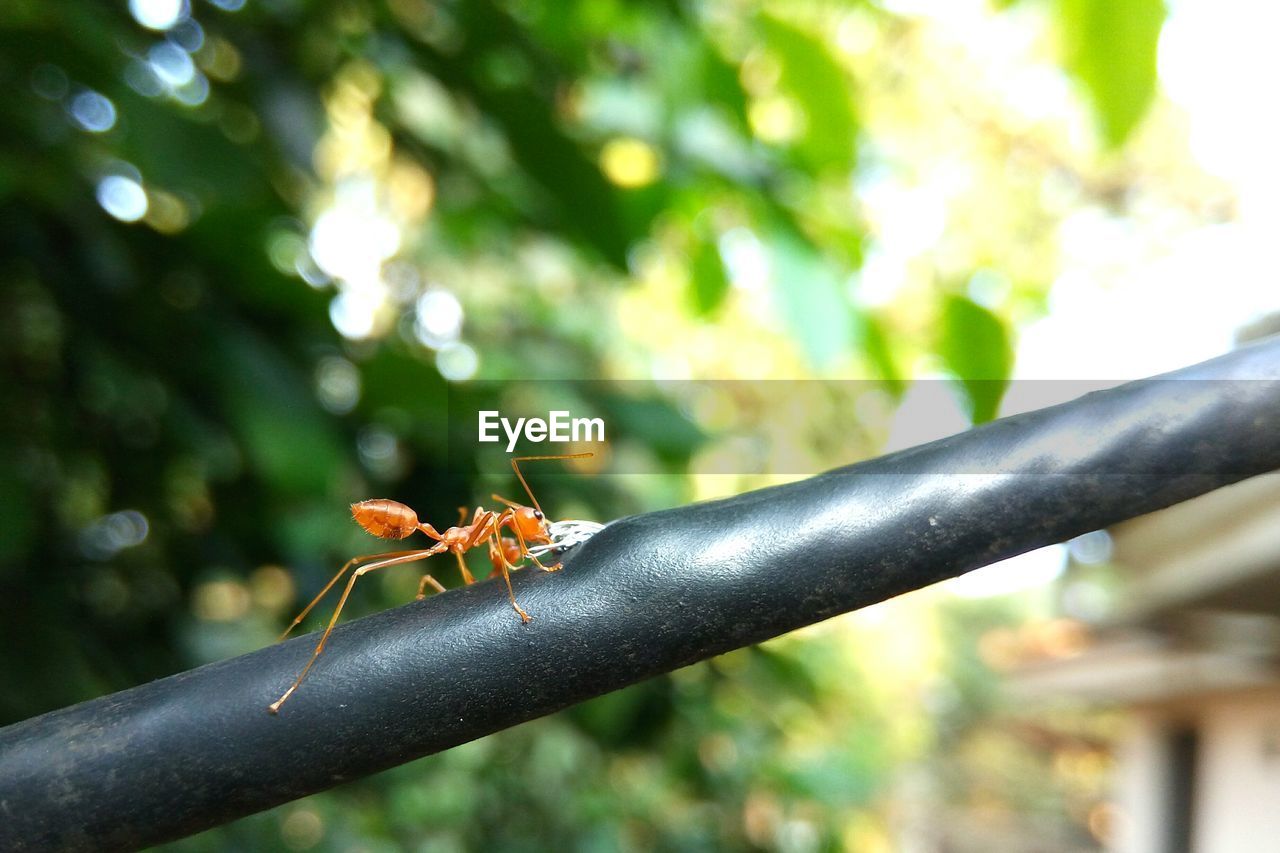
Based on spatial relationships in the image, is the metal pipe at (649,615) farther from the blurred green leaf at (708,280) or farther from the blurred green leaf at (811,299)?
the blurred green leaf at (708,280)

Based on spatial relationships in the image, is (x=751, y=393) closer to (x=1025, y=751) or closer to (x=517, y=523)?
(x=517, y=523)

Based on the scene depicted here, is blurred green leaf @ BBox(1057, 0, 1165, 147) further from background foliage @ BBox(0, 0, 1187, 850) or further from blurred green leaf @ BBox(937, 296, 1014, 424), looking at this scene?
blurred green leaf @ BBox(937, 296, 1014, 424)

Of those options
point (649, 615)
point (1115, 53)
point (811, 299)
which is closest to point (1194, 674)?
point (811, 299)

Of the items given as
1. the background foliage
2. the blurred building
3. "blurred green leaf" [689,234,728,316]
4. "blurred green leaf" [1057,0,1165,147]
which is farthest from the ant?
the blurred building

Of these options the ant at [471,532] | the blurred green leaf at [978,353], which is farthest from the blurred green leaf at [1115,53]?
the ant at [471,532]

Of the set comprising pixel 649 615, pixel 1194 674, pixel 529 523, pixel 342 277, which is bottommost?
pixel 649 615

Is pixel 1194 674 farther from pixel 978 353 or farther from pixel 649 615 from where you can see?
pixel 649 615
